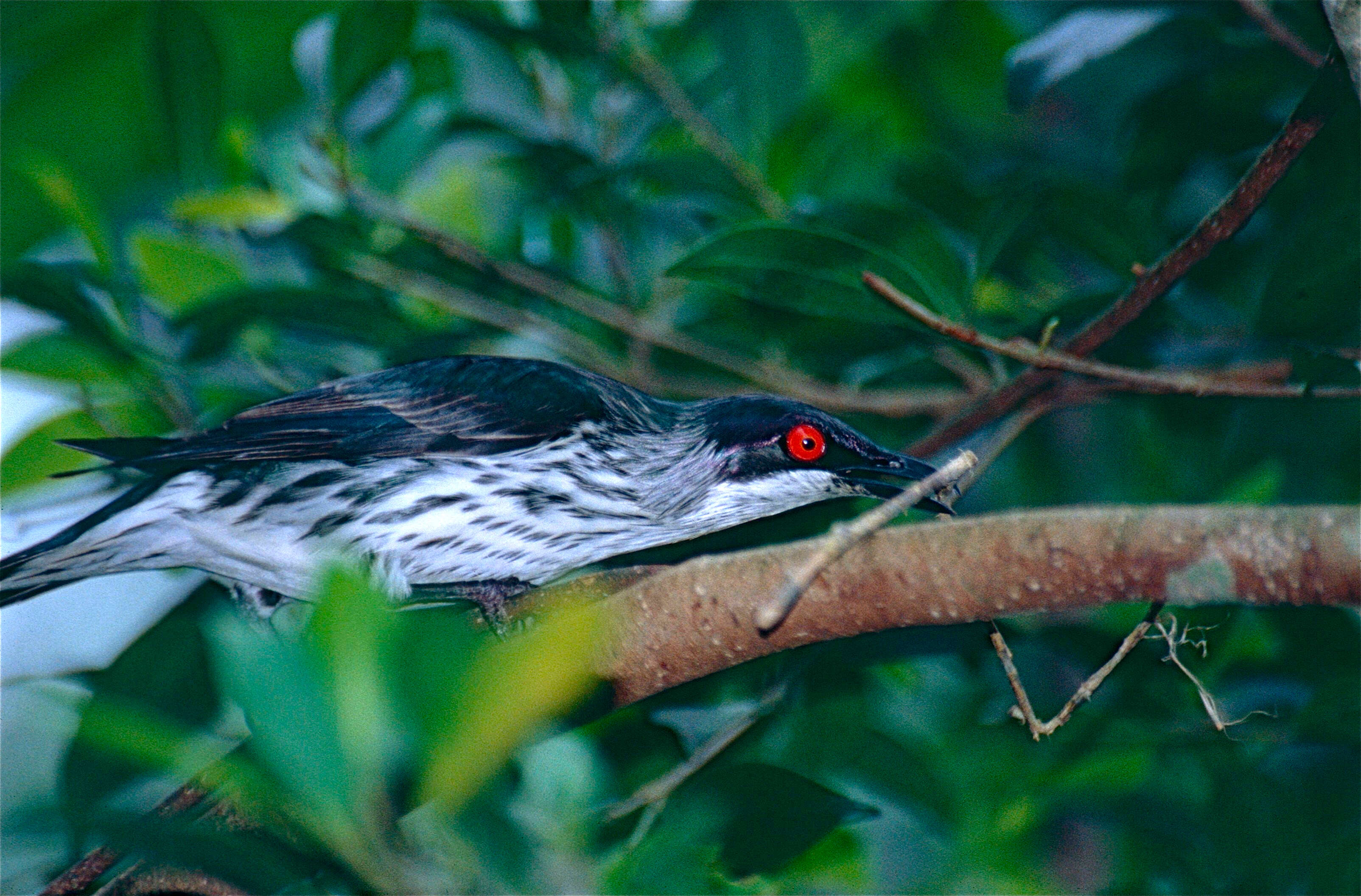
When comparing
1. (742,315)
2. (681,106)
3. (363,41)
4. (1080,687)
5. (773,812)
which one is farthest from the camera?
(681,106)

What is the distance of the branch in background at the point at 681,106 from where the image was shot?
2.49m

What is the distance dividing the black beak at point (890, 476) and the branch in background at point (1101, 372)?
0.75ft

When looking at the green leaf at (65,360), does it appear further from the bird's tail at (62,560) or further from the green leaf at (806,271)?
the green leaf at (806,271)

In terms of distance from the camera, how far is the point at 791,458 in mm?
1956

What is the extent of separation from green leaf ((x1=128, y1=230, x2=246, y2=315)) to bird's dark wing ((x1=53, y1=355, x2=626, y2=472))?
370 millimetres

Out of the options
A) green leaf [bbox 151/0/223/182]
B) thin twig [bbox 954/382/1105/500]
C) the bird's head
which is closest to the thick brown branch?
the bird's head

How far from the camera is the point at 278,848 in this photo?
1359 millimetres

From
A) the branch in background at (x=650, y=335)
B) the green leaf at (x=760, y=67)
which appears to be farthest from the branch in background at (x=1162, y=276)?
the green leaf at (x=760, y=67)

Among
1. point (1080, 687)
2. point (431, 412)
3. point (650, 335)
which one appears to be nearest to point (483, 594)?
point (431, 412)

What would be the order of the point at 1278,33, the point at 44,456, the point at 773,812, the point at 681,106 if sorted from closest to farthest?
1. the point at 773,812
2. the point at 44,456
3. the point at 1278,33
4. the point at 681,106

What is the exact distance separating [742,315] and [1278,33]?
4.02 feet

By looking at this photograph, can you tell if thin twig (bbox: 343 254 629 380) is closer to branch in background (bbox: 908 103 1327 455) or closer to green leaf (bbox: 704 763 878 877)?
branch in background (bbox: 908 103 1327 455)

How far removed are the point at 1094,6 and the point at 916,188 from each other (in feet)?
2.18

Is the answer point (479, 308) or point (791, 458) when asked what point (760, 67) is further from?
point (791, 458)
